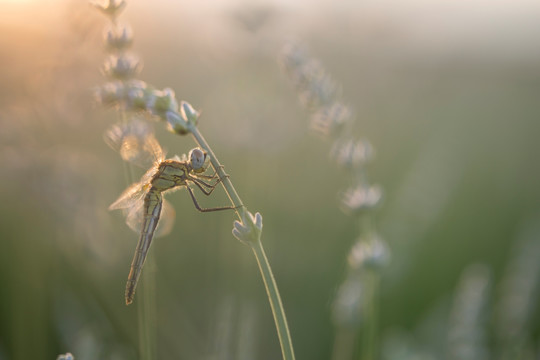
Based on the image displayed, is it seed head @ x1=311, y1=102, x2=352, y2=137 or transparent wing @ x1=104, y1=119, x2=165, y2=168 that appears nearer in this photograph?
transparent wing @ x1=104, y1=119, x2=165, y2=168

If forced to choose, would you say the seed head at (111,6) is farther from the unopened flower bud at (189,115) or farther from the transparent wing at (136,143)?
the unopened flower bud at (189,115)

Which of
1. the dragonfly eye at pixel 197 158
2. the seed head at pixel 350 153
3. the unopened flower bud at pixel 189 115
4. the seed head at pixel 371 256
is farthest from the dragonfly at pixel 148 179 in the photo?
the seed head at pixel 371 256

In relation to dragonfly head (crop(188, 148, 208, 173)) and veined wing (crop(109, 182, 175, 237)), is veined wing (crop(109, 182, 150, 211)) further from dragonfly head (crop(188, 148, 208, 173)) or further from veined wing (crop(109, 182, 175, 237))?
dragonfly head (crop(188, 148, 208, 173))

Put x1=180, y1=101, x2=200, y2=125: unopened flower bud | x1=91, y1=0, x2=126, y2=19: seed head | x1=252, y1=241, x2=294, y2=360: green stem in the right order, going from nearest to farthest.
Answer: x1=252, y1=241, x2=294, y2=360: green stem < x1=180, y1=101, x2=200, y2=125: unopened flower bud < x1=91, y1=0, x2=126, y2=19: seed head

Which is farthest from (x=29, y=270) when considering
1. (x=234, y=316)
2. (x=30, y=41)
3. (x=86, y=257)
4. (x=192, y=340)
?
(x=30, y=41)

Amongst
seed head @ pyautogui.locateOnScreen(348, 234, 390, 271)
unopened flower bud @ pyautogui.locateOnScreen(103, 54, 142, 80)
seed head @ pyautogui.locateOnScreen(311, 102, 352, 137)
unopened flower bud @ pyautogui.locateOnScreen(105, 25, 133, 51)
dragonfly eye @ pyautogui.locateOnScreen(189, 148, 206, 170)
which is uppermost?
seed head @ pyautogui.locateOnScreen(311, 102, 352, 137)

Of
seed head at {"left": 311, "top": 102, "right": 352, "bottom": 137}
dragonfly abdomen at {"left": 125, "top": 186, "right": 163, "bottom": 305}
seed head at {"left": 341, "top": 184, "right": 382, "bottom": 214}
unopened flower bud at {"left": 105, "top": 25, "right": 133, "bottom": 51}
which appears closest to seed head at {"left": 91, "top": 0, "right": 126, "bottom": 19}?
unopened flower bud at {"left": 105, "top": 25, "right": 133, "bottom": 51}

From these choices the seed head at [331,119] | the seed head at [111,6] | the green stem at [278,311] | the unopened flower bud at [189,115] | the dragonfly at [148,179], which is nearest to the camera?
the green stem at [278,311]
